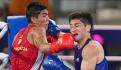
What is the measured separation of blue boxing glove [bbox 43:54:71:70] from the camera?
716cm

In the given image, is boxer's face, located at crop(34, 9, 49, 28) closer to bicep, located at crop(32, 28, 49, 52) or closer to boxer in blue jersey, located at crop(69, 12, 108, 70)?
bicep, located at crop(32, 28, 49, 52)

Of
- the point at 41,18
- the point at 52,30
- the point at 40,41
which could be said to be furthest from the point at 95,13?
the point at 40,41

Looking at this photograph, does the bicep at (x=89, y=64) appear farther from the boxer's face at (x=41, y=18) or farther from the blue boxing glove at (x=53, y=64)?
the boxer's face at (x=41, y=18)

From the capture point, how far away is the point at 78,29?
6.89 meters

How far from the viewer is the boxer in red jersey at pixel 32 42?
23.2 feet

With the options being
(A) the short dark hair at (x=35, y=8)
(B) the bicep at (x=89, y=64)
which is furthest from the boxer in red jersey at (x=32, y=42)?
(B) the bicep at (x=89, y=64)

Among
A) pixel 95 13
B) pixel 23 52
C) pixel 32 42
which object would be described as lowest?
pixel 95 13

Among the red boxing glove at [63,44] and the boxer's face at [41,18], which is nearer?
the red boxing glove at [63,44]

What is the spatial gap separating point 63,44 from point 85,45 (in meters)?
0.22

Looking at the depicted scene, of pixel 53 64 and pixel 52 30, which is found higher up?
pixel 52 30

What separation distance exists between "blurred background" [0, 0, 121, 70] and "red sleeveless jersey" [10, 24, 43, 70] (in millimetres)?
1143

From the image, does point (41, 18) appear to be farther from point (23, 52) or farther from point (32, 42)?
point (23, 52)

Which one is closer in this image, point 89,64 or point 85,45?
point 89,64

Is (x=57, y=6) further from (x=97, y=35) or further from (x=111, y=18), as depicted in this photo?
(x=97, y=35)
